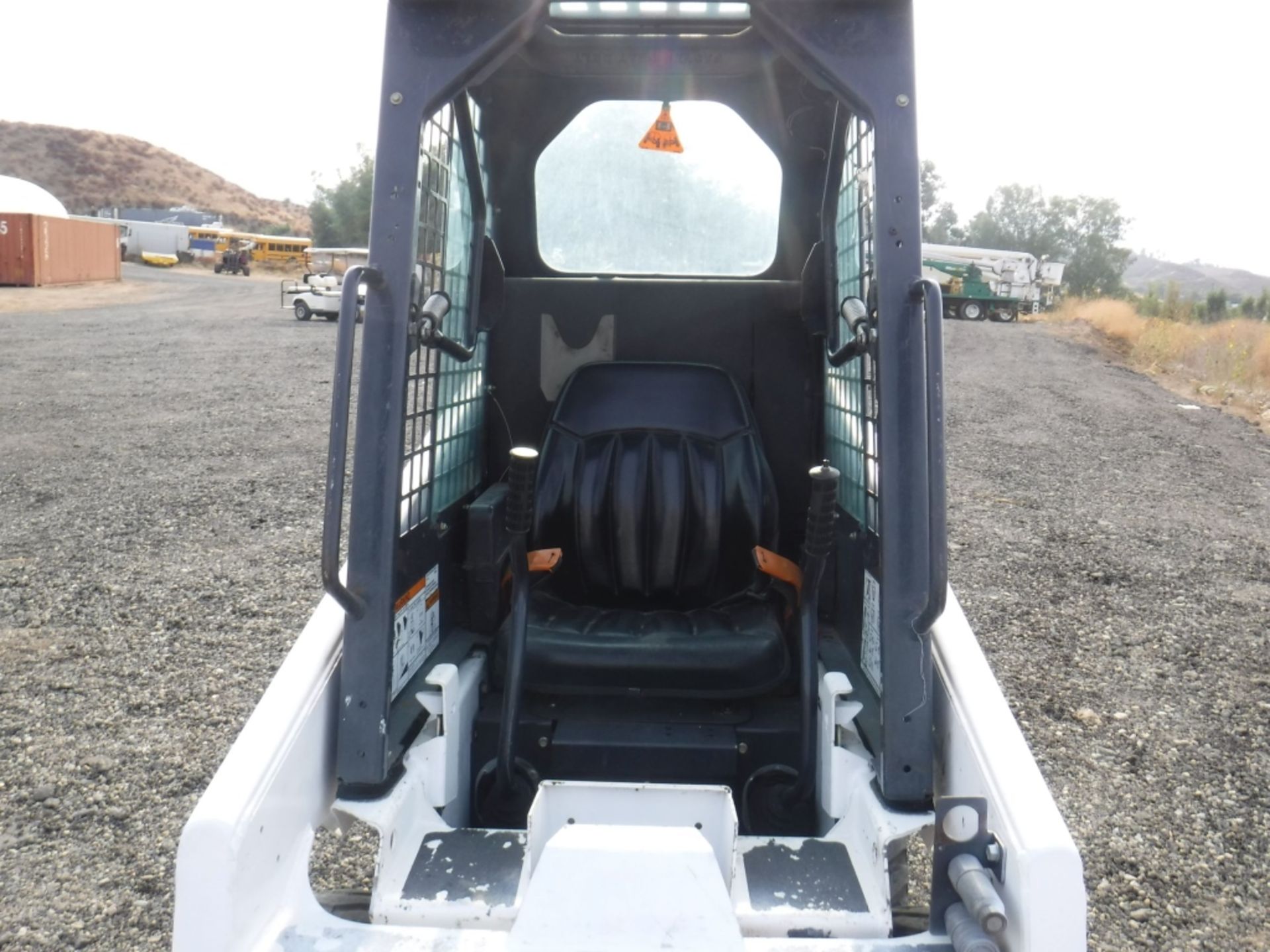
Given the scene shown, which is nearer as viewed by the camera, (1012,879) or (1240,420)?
(1012,879)

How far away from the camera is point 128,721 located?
3.77 meters

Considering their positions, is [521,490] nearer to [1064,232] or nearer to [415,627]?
[415,627]

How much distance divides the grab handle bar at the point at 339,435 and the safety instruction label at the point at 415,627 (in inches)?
12.1

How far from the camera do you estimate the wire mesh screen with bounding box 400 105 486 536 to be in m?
2.24

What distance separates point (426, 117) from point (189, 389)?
11086 millimetres

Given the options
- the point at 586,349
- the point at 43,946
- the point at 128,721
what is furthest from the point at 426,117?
the point at 128,721

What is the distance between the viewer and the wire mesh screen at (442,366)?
2242 millimetres

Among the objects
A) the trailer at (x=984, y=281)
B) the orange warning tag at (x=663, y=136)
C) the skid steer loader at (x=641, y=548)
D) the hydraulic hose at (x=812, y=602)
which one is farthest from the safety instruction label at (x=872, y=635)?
the trailer at (x=984, y=281)

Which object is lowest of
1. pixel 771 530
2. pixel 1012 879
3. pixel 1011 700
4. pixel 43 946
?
pixel 43 946

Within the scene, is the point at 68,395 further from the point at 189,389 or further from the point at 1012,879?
the point at 1012,879

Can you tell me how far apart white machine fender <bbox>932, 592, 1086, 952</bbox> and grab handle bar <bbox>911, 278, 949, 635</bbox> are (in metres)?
0.18

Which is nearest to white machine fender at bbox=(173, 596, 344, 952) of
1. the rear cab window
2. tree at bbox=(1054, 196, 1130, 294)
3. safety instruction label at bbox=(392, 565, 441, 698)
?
safety instruction label at bbox=(392, 565, 441, 698)

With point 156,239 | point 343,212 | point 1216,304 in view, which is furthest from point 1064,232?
point 156,239

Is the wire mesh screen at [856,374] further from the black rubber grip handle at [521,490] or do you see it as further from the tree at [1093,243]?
the tree at [1093,243]
